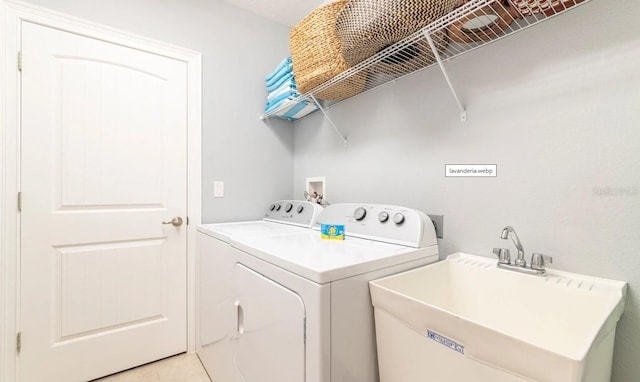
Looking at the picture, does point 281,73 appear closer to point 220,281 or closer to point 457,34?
point 457,34

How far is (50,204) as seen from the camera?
1.56 metres

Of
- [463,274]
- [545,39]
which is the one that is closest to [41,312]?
[463,274]

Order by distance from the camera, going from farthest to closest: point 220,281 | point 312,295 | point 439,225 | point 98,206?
1. point 98,206
2. point 220,281
3. point 439,225
4. point 312,295

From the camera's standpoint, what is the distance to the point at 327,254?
98 centimetres

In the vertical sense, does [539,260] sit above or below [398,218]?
below

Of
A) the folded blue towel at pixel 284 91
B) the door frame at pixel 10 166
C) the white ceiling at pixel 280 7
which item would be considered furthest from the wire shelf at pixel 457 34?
the door frame at pixel 10 166

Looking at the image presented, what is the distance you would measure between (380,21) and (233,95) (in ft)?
4.73

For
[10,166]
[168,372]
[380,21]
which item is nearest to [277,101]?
[380,21]

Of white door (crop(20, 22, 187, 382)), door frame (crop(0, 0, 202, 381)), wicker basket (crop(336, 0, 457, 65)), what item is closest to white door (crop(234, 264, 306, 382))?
white door (crop(20, 22, 187, 382))

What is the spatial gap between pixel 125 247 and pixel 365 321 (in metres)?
1.66

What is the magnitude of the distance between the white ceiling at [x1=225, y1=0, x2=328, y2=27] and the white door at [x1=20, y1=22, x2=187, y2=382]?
0.73 metres

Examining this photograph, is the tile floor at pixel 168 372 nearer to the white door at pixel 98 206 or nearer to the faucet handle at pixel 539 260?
the white door at pixel 98 206

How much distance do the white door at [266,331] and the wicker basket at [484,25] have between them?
1.15m

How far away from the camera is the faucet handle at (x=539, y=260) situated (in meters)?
0.96
